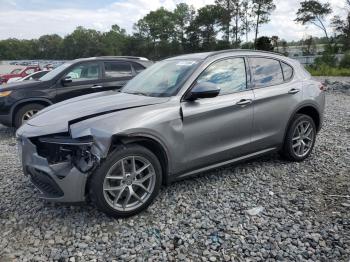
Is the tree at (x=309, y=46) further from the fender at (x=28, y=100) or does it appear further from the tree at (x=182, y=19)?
the fender at (x=28, y=100)

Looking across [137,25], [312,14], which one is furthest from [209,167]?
[137,25]

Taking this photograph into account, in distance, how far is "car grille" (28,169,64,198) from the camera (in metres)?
3.42

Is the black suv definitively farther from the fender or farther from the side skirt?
the side skirt

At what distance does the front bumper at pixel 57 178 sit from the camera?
334cm

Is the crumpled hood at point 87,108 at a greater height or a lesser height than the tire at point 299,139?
greater

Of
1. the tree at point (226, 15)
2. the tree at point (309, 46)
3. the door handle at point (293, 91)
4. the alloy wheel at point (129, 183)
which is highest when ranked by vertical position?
the tree at point (226, 15)

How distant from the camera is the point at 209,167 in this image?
421 cm

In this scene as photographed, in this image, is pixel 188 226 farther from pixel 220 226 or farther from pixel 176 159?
pixel 176 159

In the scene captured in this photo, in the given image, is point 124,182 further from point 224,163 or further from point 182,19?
point 182,19

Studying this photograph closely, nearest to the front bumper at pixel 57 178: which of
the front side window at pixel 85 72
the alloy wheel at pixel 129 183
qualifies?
the alloy wheel at pixel 129 183

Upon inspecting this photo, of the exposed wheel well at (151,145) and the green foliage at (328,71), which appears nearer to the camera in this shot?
the exposed wheel well at (151,145)

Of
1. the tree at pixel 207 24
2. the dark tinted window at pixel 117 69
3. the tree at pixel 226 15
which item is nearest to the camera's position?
the dark tinted window at pixel 117 69

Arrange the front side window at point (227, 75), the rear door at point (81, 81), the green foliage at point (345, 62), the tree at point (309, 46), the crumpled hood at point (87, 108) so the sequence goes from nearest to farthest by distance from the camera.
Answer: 1. the crumpled hood at point (87, 108)
2. the front side window at point (227, 75)
3. the rear door at point (81, 81)
4. the green foliage at point (345, 62)
5. the tree at point (309, 46)

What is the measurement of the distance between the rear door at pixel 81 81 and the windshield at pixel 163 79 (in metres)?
3.47
